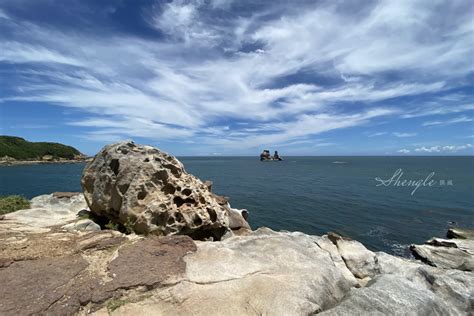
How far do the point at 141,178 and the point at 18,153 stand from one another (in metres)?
181

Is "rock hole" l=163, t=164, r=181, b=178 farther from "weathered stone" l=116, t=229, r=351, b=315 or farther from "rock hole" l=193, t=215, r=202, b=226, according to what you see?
"weathered stone" l=116, t=229, r=351, b=315

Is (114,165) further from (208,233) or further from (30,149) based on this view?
(30,149)

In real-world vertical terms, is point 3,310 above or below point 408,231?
above

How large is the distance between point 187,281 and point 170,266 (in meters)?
0.95

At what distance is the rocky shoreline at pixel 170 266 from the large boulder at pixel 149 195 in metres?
0.05

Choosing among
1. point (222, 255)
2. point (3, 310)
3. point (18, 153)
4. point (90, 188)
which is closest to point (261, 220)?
point (90, 188)

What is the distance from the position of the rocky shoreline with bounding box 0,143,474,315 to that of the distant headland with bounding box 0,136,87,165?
6497 inches

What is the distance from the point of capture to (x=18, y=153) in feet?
509

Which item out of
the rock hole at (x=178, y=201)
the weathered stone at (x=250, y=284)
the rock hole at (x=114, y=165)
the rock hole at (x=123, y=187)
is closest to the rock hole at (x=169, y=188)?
the rock hole at (x=178, y=201)

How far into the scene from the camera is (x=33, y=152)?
544 ft

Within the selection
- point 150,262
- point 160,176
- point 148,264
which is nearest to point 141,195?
point 160,176

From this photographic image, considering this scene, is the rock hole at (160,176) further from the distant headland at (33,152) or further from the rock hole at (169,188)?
the distant headland at (33,152)

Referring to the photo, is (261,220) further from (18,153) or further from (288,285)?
(18,153)

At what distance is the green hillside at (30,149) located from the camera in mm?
153413
